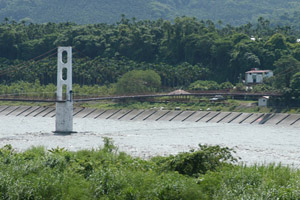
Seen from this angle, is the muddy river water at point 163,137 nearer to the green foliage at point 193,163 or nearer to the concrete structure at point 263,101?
the concrete structure at point 263,101

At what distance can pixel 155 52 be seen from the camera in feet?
342

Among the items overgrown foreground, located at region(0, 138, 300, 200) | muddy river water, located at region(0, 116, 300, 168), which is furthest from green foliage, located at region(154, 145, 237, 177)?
muddy river water, located at region(0, 116, 300, 168)

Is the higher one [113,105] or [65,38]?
[65,38]

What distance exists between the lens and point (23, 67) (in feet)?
303

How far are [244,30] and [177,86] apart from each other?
29.7 metres

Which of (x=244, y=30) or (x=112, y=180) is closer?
(x=112, y=180)

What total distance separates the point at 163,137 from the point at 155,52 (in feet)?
189

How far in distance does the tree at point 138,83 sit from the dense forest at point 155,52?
766cm

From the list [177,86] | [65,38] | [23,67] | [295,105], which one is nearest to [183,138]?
[295,105]

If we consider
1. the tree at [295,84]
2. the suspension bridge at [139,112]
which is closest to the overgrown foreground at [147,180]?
the suspension bridge at [139,112]

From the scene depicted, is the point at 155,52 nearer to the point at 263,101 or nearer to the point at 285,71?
the point at 285,71

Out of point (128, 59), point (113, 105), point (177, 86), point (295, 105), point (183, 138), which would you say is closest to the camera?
point (183, 138)

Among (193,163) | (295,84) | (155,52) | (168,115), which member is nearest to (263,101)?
(295,84)

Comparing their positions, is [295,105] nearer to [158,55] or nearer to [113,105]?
[113,105]
